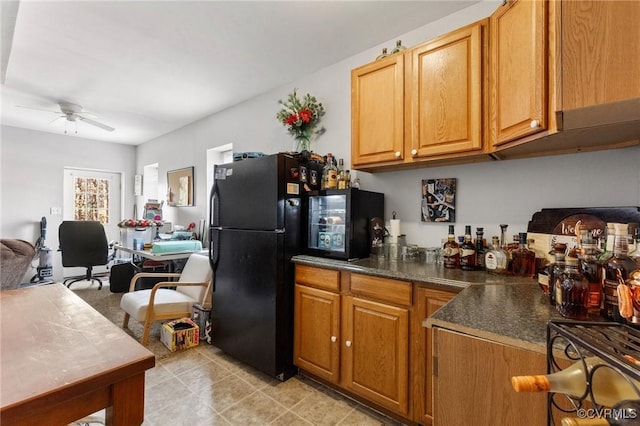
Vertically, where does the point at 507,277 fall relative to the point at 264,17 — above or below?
below

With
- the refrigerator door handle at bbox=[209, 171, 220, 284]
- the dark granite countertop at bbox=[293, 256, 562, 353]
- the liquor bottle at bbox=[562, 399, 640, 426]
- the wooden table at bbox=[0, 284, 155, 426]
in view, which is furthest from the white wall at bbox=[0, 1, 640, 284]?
the wooden table at bbox=[0, 284, 155, 426]

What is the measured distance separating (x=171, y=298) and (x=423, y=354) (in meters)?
2.31

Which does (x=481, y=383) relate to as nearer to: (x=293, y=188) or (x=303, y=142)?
(x=293, y=188)

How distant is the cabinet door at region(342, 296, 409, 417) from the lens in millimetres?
1610

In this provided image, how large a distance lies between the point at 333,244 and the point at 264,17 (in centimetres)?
173

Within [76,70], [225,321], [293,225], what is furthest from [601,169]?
[76,70]

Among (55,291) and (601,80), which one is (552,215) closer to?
(601,80)

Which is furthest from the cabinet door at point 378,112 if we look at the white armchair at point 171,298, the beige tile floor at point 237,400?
the white armchair at point 171,298

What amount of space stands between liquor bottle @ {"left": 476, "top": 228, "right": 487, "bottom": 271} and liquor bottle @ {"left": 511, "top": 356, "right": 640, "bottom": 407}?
1.35 m

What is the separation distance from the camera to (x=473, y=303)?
114cm

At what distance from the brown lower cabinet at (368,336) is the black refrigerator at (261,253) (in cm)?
14

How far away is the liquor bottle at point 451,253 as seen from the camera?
182 centimetres

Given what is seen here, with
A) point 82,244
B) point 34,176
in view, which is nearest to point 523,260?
point 82,244

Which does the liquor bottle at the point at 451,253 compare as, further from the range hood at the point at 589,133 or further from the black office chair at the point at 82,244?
the black office chair at the point at 82,244
